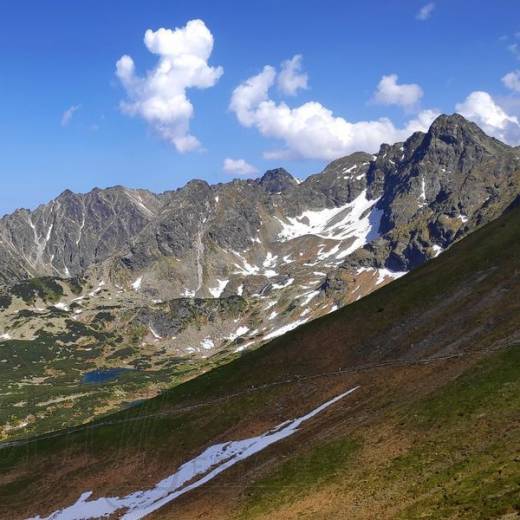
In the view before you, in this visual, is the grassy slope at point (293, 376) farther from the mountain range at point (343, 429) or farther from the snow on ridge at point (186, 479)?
the snow on ridge at point (186, 479)

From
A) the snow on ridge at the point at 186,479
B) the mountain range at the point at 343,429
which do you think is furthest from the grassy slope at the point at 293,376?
the snow on ridge at the point at 186,479

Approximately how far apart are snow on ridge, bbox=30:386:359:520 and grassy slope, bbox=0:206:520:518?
7.77 ft

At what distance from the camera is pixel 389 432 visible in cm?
5159

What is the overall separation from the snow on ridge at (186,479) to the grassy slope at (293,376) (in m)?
2.37

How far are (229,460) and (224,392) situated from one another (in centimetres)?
2713

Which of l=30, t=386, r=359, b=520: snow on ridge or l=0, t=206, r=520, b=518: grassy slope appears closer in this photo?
l=30, t=386, r=359, b=520: snow on ridge

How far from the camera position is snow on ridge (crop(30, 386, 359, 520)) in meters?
60.7

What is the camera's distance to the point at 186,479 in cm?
6372

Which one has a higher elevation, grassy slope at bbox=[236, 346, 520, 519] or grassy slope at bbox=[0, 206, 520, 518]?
grassy slope at bbox=[0, 206, 520, 518]

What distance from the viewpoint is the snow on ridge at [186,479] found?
60.7 m

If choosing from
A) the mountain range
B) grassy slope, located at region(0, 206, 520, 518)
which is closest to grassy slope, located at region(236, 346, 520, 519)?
the mountain range

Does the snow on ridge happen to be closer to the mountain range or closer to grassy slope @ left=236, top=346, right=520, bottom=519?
the mountain range

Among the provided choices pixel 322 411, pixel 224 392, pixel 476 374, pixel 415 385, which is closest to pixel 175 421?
pixel 224 392

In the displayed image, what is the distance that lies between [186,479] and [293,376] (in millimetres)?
26683
